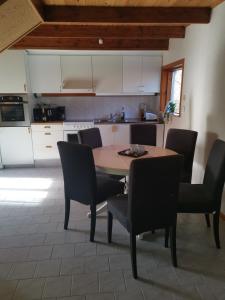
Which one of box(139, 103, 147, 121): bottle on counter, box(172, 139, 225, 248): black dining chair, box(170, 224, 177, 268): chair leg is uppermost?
box(139, 103, 147, 121): bottle on counter

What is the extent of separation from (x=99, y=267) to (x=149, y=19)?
2.61 meters

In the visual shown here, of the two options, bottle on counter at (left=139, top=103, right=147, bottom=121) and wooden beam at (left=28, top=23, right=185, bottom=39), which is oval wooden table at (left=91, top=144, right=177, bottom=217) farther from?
bottle on counter at (left=139, top=103, right=147, bottom=121)

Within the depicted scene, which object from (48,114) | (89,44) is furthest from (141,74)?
(48,114)

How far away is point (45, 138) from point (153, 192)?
10.3 ft

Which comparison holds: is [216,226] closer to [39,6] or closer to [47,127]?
[39,6]

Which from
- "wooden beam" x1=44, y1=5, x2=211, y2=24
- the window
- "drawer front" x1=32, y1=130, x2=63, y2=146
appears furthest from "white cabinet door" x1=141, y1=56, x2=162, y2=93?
"drawer front" x1=32, y1=130, x2=63, y2=146

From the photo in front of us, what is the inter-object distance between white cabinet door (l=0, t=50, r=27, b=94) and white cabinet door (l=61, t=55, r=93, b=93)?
716 millimetres

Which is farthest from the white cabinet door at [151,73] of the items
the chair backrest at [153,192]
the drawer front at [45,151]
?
the chair backrest at [153,192]

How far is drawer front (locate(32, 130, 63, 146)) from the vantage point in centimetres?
429

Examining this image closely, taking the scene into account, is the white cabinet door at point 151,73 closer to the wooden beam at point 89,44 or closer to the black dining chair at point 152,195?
the wooden beam at point 89,44

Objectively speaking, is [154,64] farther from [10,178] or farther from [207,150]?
[10,178]

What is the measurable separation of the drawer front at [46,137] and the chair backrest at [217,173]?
294 centimetres

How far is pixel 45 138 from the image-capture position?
432cm

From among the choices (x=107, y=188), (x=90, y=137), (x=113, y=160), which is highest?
(x=90, y=137)
